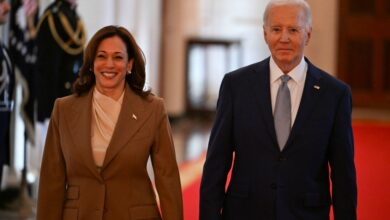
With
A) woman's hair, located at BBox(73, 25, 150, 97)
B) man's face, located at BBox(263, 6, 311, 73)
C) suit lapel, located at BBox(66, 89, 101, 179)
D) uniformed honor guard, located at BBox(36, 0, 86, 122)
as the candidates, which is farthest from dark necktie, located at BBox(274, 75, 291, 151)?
uniformed honor guard, located at BBox(36, 0, 86, 122)

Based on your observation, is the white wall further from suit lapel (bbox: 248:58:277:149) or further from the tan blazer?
the tan blazer

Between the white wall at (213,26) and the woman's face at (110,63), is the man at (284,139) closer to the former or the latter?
the woman's face at (110,63)

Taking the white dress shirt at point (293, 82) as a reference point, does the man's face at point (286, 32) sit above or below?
above

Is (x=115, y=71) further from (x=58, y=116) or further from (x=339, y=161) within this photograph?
(x=339, y=161)

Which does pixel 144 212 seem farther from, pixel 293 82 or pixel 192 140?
pixel 192 140

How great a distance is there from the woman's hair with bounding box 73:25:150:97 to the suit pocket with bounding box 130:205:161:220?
0.46 m

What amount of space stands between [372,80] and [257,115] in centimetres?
968

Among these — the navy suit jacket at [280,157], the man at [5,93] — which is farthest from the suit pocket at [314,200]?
the man at [5,93]

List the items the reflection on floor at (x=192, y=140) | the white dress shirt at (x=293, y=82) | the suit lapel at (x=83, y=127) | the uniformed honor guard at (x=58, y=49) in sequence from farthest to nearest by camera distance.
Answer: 1. the reflection on floor at (x=192, y=140)
2. the uniformed honor guard at (x=58, y=49)
3. the white dress shirt at (x=293, y=82)
4. the suit lapel at (x=83, y=127)

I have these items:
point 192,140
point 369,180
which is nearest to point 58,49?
point 369,180

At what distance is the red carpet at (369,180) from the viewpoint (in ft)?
17.3

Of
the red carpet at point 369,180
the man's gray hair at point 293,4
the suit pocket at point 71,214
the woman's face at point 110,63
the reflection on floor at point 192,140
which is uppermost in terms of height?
the man's gray hair at point 293,4

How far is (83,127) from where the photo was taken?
2982 mm

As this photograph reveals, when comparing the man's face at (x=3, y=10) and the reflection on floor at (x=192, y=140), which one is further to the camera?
the reflection on floor at (x=192, y=140)
